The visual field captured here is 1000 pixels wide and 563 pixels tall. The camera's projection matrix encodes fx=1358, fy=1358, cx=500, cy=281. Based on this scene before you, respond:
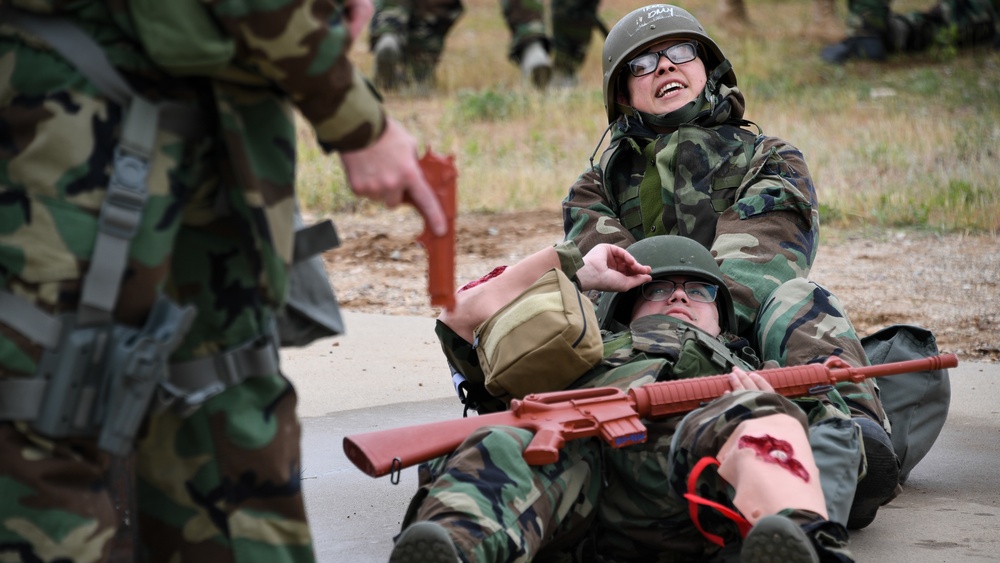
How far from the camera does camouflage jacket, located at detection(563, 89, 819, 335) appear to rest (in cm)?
425

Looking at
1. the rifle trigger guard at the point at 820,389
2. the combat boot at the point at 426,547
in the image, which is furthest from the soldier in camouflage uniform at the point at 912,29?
the combat boot at the point at 426,547

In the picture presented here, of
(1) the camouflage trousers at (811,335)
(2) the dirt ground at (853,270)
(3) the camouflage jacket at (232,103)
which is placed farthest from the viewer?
(2) the dirt ground at (853,270)

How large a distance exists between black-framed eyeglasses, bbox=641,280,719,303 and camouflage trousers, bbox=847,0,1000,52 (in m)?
A: 11.4

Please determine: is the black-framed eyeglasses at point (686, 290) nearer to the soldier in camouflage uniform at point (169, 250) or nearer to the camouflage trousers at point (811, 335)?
the camouflage trousers at point (811, 335)

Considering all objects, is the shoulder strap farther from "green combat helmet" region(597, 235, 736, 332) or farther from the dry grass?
the dry grass

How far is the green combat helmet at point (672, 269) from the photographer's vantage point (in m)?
3.93

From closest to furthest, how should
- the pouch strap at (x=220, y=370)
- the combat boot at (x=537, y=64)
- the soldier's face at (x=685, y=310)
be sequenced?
the pouch strap at (x=220, y=370) → the soldier's face at (x=685, y=310) → the combat boot at (x=537, y=64)

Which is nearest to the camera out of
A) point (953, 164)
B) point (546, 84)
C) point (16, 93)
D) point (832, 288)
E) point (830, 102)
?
point (16, 93)

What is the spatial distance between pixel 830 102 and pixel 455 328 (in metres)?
8.95

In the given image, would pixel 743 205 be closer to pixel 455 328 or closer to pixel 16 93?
pixel 455 328

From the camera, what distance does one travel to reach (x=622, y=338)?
3830 mm

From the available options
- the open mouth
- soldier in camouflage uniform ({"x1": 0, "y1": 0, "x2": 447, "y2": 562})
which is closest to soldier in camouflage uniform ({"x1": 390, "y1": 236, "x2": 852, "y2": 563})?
soldier in camouflage uniform ({"x1": 0, "y1": 0, "x2": 447, "y2": 562})

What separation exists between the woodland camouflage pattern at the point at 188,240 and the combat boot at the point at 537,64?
11.5 metres

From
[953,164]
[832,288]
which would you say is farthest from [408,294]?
[953,164]
